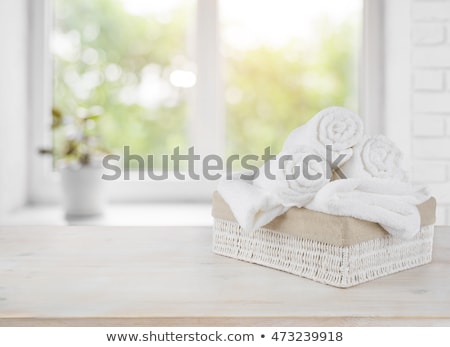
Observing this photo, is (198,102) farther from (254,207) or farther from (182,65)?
(254,207)

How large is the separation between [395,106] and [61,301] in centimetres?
148

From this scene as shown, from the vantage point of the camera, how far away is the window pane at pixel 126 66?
208cm

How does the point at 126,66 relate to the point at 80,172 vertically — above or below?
above

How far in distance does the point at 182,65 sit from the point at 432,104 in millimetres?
899

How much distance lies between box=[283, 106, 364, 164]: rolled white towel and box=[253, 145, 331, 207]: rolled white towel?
5cm

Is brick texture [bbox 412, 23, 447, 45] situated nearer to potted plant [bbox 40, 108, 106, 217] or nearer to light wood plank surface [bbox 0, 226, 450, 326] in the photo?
light wood plank surface [bbox 0, 226, 450, 326]

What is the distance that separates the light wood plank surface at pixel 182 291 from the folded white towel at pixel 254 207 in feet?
0.26

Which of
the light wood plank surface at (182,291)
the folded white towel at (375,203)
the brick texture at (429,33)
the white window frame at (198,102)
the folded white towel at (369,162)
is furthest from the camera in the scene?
the white window frame at (198,102)

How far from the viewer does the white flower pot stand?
5.98ft

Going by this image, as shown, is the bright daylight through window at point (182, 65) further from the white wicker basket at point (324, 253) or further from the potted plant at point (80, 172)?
the white wicker basket at point (324, 253)

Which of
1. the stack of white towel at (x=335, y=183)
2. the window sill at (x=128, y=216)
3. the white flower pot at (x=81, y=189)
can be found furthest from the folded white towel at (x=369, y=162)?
the white flower pot at (x=81, y=189)

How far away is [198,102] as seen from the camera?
2061mm

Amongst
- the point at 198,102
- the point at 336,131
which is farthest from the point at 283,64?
the point at 336,131

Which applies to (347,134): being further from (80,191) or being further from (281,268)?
(80,191)
